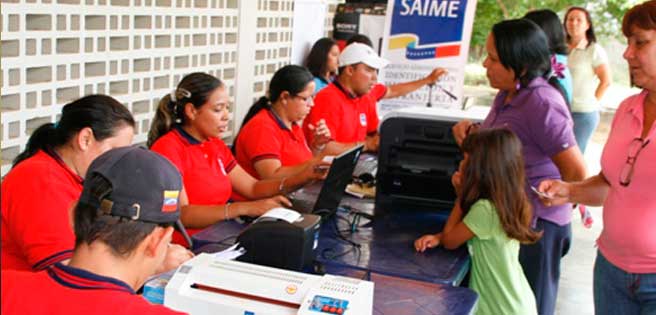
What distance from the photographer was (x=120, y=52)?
11.9ft

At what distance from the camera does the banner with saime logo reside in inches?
233

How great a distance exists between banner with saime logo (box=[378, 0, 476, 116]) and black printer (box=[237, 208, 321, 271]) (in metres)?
3.88

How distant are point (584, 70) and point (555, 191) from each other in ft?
12.9

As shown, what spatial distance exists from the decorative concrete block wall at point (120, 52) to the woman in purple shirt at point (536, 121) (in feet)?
5.49

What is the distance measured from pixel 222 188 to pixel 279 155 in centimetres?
55

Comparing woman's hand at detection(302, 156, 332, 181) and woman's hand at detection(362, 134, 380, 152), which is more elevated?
woman's hand at detection(302, 156, 332, 181)

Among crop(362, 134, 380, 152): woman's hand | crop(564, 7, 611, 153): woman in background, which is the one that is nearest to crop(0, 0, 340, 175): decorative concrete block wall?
crop(362, 134, 380, 152): woman's hand

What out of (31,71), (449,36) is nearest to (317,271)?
(31,71)

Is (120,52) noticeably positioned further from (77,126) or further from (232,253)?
(232,253)

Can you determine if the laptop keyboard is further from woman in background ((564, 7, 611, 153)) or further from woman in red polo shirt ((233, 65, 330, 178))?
woman in background ((564, 7, 611, 153))

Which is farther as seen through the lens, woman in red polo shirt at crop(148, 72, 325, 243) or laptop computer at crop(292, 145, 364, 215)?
woman in red polo shirt at crop(148, 72, 325, 243)

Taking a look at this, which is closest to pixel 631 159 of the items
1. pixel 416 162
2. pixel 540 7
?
pixel 416 162

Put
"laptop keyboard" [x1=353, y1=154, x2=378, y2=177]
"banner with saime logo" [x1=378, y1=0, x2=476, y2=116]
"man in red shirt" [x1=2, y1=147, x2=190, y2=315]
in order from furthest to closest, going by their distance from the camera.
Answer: "banner with saime logo" [x1=378, y1=0, x2=476, y2=116] → "laptop keyboard" [x1=353, y1=154, x2=378, y2=177] → "man in red shirt" [x1=2, y1=147, x2=190, y2=315]

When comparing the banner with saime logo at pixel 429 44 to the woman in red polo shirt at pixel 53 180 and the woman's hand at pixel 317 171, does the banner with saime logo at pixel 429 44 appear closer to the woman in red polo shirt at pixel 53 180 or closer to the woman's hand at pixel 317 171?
the woman's hand at pixel 317 171
